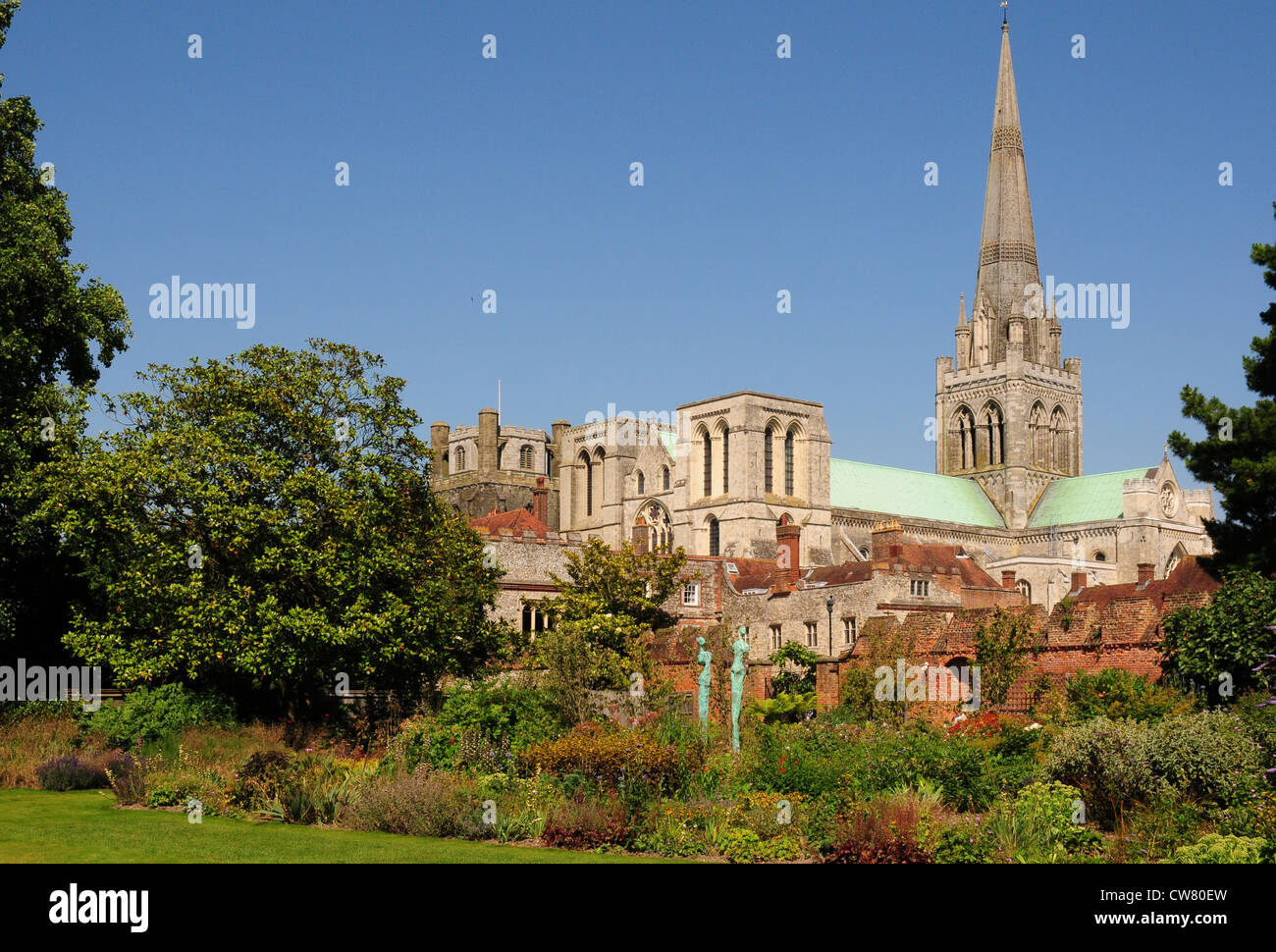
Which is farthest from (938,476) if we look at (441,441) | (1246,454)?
(1246,454)

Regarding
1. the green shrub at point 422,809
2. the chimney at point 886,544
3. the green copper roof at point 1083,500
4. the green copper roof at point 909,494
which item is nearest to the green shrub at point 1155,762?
the green shrub at point 422,809

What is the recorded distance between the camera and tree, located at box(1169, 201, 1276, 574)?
90.5 ft

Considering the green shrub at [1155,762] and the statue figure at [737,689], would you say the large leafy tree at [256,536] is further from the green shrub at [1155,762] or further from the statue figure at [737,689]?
the green shrub at [1155,762]

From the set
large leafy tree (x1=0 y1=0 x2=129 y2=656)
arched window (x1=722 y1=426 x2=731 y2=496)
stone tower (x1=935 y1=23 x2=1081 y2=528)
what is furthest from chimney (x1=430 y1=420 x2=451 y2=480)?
large leafy tree (x1=0 y1=0 x2=129 y2=656)

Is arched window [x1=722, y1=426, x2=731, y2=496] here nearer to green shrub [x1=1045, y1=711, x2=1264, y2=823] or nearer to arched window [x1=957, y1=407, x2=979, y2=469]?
arched window [x1=957, y1=407, x2=979, y2=469]

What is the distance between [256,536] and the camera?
29359 millimetres

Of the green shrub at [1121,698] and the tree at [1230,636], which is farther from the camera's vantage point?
the tree at [1230,636]

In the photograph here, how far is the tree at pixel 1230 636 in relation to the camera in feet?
77.8

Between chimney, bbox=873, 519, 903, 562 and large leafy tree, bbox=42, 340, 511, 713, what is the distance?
2208cm

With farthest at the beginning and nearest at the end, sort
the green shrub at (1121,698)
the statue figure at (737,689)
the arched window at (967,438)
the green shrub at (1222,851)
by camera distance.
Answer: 1. the arched window at (967,438)
2. the statue figure at (737,689)
3. the green shrub at (1121,698)
4. the green shrub at (1222,851)

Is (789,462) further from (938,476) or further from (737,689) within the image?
(737,689)

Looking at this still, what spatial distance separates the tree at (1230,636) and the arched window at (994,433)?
9399 cm

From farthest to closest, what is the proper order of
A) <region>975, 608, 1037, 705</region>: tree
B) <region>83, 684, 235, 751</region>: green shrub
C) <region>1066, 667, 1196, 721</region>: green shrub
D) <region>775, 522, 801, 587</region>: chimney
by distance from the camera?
<region>775, 522, 801, 587</region>: chimney → <region>975, 608, 1037, 705</region>: tree → <region>83, 684, 235, 751</region>: green shrub → <region>1066, 667, 1196, 721</region>: green shrub
